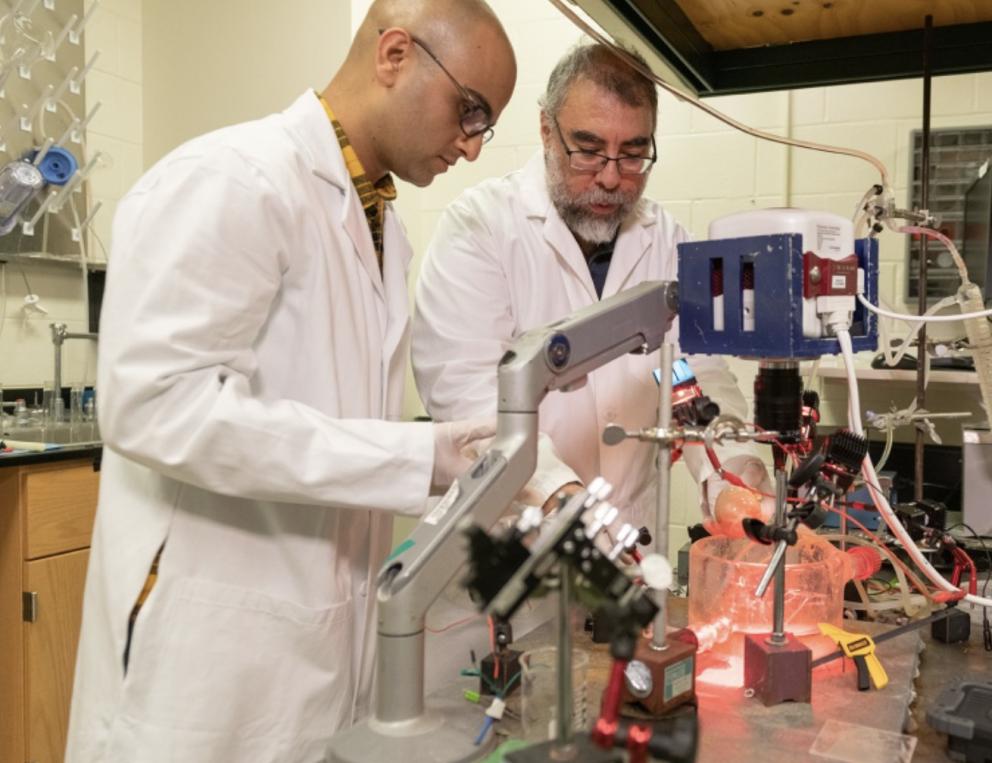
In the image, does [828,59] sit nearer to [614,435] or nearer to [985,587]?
[985,587]

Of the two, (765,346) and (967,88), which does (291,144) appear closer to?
(765,346)

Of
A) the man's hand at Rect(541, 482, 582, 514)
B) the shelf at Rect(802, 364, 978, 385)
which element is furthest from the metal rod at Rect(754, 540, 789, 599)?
the shelf at Rect(802, 364, 978, 385)

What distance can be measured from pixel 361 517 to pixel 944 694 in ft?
2.28

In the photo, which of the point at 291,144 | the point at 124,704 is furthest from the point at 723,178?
the point at 124,704

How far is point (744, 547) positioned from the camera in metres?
1.13

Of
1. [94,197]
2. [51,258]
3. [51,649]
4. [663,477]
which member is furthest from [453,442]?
[94,197]

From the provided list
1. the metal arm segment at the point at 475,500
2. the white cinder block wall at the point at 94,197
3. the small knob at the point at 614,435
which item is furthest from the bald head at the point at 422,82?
the white cinder block wall at the point at 94,197

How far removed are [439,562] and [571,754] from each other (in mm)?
304

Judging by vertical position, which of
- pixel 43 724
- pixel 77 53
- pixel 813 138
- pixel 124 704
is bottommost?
pixel 43 724

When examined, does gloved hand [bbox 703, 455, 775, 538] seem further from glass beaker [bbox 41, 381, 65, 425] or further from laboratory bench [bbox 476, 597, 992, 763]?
glass beaker [bbox 41, 381, 65, 425]

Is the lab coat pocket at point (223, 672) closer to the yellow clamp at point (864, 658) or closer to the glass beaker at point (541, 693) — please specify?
the glass beaker at point (541, 693)

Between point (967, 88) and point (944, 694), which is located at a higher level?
point (967, 88)

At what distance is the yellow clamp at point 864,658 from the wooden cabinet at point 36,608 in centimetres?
197

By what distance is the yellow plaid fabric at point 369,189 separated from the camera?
1.22 m
